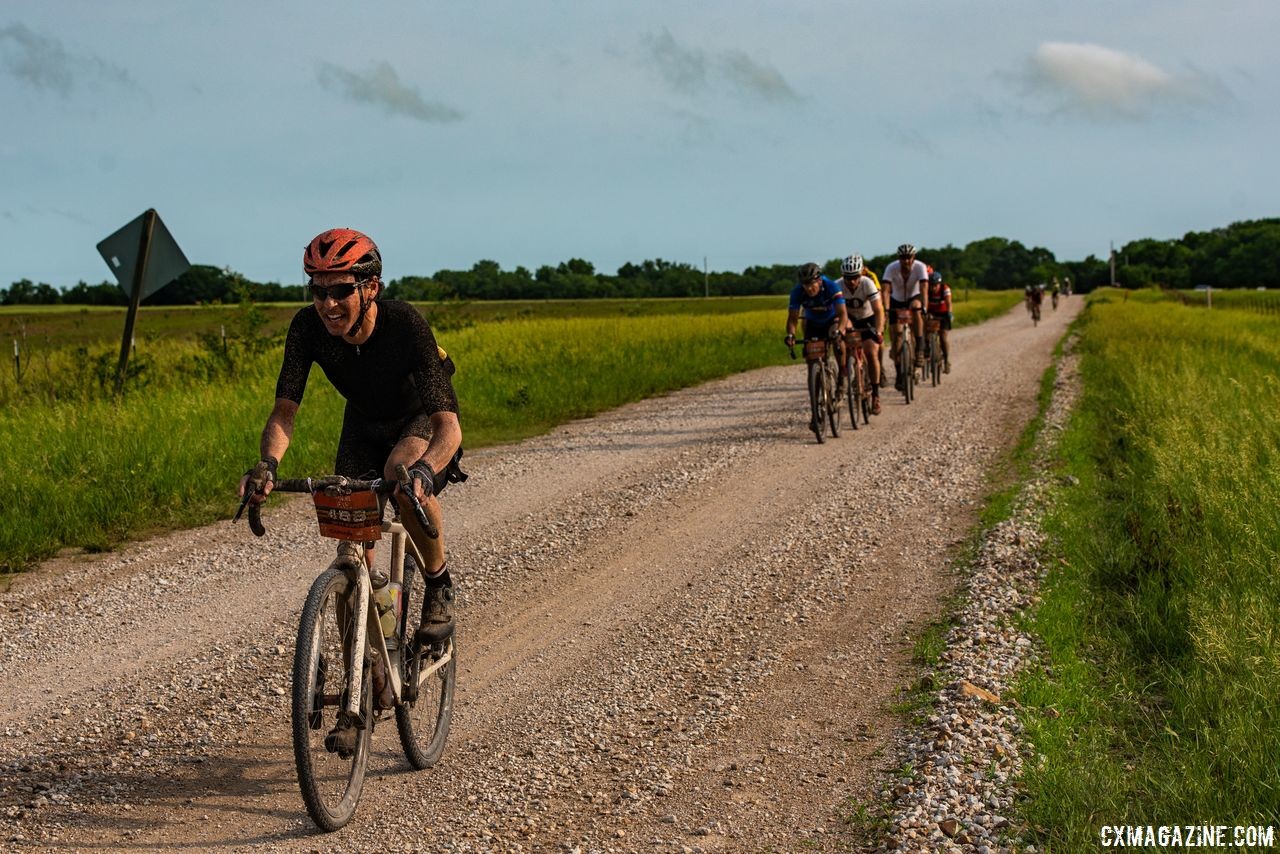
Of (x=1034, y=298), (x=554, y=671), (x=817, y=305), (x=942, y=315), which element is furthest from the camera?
(x=1034, y=298)

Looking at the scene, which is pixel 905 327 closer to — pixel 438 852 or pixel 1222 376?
pixel 1222 376

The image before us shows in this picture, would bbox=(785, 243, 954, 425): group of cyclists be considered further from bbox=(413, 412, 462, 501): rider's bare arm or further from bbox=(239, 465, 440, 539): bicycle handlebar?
bbox=(239, 465, 440, 539): bicycle handlebar

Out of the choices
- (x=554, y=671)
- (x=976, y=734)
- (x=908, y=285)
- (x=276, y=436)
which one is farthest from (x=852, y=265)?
(x=276, y=436)

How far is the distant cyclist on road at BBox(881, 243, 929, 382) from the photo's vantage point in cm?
1758

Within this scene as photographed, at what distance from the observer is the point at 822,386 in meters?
13.5

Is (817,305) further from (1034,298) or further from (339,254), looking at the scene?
(1034,298)

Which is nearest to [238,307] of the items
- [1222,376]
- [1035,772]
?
[1222,376]

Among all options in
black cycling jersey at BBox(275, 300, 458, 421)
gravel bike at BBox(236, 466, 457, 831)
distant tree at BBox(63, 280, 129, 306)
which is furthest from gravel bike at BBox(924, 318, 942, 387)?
distant tree at BBox(63, 280, 129, 306)

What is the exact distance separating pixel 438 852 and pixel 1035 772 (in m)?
2.30

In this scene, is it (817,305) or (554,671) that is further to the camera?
(817,305)

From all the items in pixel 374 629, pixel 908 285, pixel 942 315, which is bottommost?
pixel 374 629

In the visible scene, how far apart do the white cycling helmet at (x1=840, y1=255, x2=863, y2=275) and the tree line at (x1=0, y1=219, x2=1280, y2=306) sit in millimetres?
13253

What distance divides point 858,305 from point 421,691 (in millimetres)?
10859

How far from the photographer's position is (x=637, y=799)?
4.66m
